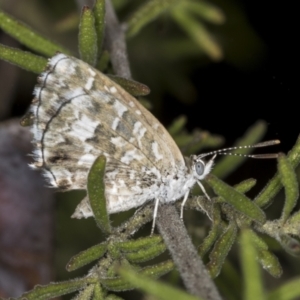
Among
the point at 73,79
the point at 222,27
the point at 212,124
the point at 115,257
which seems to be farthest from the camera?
the point at 222,27

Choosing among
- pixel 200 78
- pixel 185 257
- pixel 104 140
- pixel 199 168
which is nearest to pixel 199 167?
pixel 199 168

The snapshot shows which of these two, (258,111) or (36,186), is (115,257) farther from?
(258,111)

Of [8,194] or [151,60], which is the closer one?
[8,194]

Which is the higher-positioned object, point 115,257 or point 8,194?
point 8,194

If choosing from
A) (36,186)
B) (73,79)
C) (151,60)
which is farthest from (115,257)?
(151,60)

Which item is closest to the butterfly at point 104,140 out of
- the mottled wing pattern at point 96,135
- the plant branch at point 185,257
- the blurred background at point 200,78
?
the mottled wing pattern at point 96,135

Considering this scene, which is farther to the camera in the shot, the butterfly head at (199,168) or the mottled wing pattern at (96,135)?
the butterfly head at (199,168)

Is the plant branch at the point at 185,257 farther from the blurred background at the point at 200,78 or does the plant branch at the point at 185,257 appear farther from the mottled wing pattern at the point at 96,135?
the blurred background at the point at 200,78
